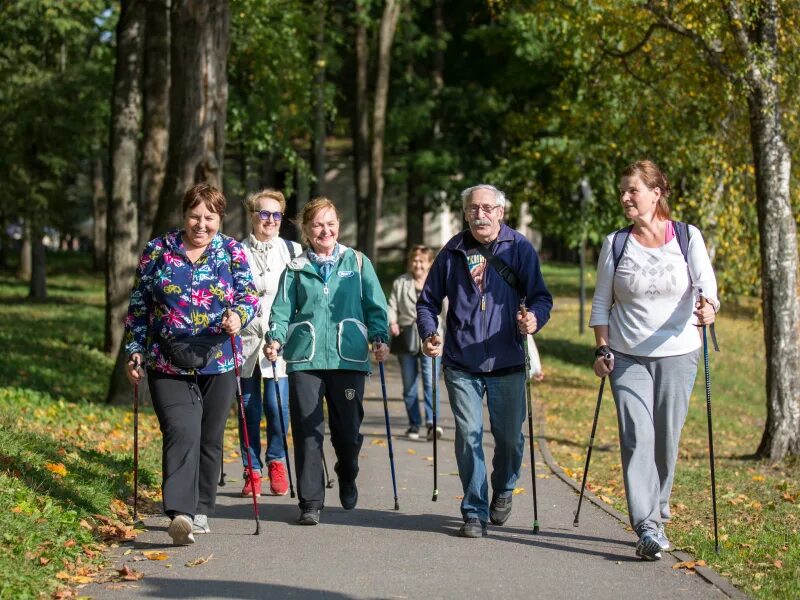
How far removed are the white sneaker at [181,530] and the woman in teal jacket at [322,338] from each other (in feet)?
3.37

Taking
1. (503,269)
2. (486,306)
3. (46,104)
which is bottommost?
(486,306)

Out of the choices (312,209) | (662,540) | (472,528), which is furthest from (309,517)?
(662,540)

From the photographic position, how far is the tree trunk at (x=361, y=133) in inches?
1207

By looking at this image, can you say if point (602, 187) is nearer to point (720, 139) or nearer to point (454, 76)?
point (720, 139)

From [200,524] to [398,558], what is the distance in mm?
1329

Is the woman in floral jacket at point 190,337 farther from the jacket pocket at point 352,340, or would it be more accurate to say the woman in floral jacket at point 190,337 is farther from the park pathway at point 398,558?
the jacket pocket at point 352,340

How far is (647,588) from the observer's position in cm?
661

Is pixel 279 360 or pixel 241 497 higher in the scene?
pixel 279 360

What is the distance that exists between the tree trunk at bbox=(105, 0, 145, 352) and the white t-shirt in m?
13.5

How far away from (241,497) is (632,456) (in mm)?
3293

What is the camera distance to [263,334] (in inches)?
378

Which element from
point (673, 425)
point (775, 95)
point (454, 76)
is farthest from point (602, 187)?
point (673, 425)

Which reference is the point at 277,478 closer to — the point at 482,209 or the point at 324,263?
the point at 324,263

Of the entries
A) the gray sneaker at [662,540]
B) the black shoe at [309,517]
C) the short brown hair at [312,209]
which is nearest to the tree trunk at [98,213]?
the short brown hair at [312,209]
